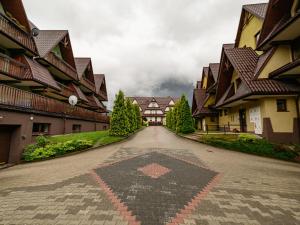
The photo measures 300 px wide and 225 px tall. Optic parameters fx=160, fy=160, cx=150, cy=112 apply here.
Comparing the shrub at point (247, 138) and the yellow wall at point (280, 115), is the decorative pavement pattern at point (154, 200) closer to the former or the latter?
the shrub at point (247, 138)

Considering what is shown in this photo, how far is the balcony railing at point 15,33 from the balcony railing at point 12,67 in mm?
1762

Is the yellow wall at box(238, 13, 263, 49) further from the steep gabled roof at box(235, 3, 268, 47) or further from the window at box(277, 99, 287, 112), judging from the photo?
the window at box(277, 99, 287, 112)

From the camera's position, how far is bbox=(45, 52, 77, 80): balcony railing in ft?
54.9

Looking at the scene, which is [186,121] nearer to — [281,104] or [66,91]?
[281,104]

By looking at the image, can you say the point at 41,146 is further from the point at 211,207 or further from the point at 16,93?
the point at 211,207

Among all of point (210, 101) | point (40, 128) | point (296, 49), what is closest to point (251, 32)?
point (296, 49)

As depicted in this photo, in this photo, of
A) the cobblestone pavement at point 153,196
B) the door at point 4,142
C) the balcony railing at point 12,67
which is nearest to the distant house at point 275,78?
the cobblestone pavement at point 153,196

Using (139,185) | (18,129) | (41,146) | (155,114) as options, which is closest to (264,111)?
(139,185)

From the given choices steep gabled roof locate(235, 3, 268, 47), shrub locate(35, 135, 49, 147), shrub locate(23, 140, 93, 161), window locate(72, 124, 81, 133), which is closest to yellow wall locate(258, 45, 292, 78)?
steep gabled roof locate(235, 3, 268, 47)

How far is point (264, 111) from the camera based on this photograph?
42.0 ft

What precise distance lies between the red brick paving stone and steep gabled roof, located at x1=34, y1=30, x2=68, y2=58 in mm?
15279

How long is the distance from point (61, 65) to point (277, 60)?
21.7m

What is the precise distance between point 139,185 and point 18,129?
9.90m

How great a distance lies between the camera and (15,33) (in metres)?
12.4
